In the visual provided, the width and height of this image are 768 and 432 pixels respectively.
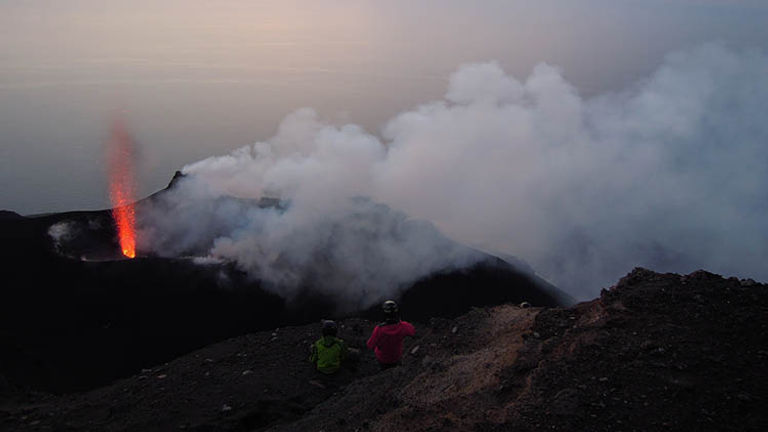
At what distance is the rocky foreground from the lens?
5336 mm

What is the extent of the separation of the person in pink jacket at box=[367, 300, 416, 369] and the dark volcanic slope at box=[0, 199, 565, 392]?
8.71m

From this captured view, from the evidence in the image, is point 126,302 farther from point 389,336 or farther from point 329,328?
point 389,336

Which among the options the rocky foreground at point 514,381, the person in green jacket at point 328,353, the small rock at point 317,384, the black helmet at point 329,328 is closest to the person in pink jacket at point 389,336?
the rocky foreground at point 514,381

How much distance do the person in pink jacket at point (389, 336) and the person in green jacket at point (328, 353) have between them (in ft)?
3.05

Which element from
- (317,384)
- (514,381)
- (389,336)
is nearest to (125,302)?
(317,384)

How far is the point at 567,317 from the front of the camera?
7.71 metres

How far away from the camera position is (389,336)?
868cm

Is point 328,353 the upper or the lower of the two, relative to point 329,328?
lower

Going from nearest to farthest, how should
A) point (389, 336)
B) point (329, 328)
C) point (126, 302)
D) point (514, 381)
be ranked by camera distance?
point (514, 381), point (389, 336), point (329, 328), point (126, 302)

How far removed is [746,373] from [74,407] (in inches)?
384

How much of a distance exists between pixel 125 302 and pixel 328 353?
10186 millimetres

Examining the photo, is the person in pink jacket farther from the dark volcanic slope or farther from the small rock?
the dark volcanic slope

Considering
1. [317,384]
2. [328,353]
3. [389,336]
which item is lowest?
[317,384]

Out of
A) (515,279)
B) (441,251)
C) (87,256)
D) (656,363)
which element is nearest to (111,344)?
(87,256)
